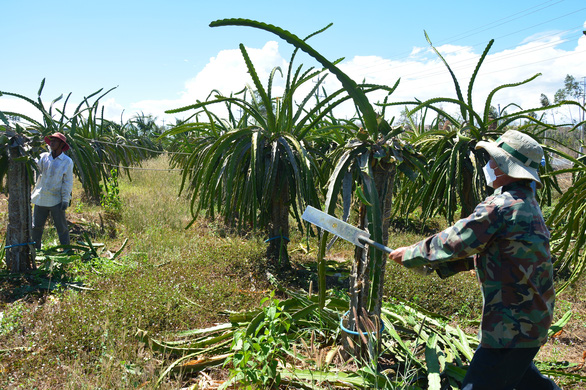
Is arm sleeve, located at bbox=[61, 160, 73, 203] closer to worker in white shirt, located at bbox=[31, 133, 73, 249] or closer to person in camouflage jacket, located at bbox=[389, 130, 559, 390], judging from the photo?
worker in white shirt, located at bbox=[31, 133, 73, 249]

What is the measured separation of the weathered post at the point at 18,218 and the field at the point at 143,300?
198 mm

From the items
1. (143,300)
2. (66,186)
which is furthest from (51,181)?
(143,300)

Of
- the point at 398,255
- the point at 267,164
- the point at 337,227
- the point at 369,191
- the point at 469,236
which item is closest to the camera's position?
the point at 469,236

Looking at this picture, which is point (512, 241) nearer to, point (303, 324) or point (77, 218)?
point (303, 324)

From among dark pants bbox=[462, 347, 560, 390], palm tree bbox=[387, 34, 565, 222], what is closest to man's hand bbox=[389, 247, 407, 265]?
dark pants bbox=[462, 347, 560, 390]

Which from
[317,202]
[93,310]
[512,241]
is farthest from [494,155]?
[93,310]

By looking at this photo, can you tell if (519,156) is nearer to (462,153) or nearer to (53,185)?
(462,153)

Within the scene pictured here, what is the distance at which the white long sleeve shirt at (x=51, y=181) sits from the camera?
4922mm

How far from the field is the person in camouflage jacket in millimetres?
1152

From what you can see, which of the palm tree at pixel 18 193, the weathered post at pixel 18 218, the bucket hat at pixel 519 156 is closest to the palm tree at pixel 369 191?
the bucket hat at pixel 519 156

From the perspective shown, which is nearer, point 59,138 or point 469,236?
point 469,236

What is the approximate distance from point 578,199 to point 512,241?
57.6 inches

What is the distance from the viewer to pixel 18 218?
433 cm

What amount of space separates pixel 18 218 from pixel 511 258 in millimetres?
4720
